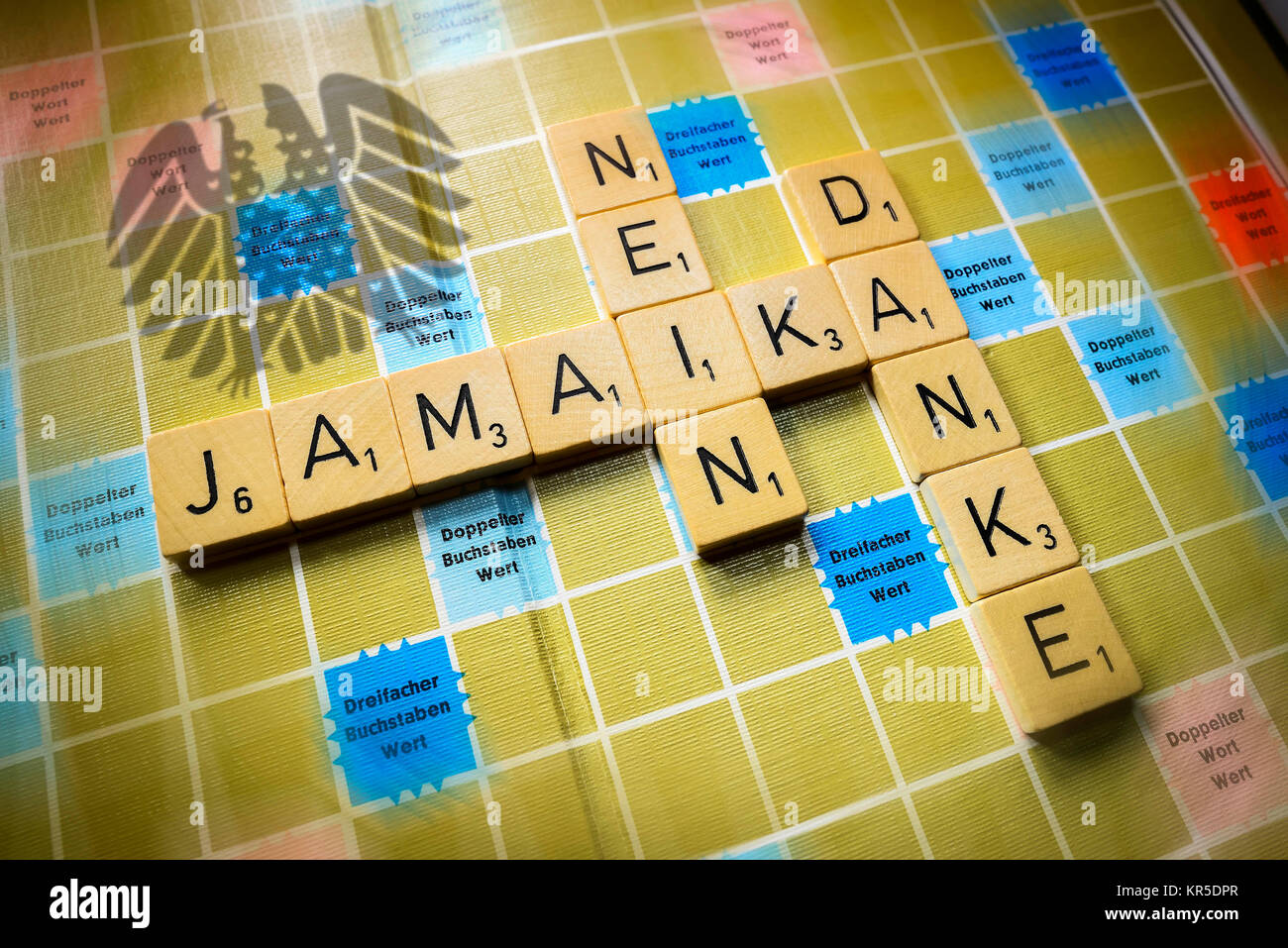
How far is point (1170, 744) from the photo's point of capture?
4.25ft

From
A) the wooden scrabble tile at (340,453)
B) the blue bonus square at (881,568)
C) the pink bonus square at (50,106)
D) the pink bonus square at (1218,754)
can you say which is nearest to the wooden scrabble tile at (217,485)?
the wooden scrabble tile at (340,453)

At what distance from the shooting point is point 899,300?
1.48 meters

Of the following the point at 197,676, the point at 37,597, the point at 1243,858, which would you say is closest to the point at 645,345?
the point at 197,676

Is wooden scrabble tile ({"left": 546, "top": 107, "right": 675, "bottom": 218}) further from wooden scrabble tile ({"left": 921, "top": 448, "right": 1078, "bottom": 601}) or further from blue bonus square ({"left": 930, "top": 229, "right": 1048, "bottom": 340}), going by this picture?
wooden scrabble tile ({"left": 921, "top": 448, "right": 1078, "bottom": 601})

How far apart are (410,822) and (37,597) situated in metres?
0.70

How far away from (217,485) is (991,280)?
1.45 meters

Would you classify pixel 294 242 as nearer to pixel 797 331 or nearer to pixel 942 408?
pixel 797 331

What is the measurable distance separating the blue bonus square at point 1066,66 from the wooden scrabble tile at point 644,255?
0.91m

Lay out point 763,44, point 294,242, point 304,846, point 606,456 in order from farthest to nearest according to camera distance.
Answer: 1. point 763,44
2. point 294,242
3. point 606,456
4. point 304,846

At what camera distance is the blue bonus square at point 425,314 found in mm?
1451

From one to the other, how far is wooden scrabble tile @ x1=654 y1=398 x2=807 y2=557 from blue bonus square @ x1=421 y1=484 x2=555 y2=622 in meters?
0.25

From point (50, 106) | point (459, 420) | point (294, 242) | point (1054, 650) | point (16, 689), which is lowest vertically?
point (1054, 650)

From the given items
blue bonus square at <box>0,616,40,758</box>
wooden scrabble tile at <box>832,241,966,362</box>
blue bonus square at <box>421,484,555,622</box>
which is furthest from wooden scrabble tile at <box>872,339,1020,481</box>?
blue bonus square at <box>0,616,40,758</box>

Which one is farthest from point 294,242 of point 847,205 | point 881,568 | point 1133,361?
point 1133,361
